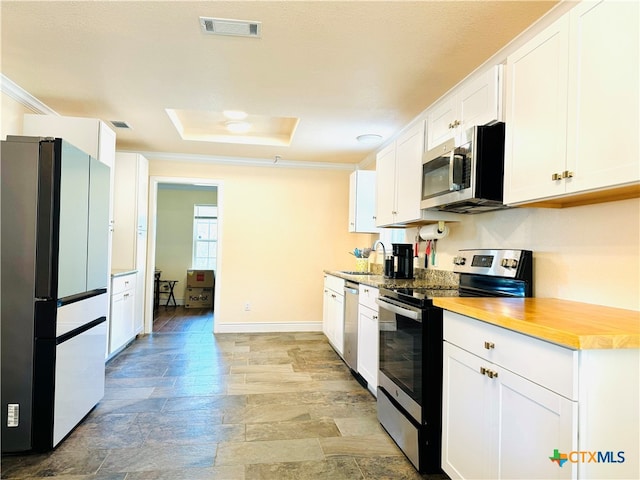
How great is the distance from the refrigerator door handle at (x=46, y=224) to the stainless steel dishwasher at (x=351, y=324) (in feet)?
7.24

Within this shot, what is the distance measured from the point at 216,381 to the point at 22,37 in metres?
2.78

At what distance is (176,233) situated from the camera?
7703mm

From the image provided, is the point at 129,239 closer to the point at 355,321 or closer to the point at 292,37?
the point at 355,321

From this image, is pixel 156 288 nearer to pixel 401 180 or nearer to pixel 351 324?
pixel 351 324

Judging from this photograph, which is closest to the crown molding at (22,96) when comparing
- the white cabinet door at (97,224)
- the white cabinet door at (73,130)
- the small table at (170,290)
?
the white cabinet door at (73,130)

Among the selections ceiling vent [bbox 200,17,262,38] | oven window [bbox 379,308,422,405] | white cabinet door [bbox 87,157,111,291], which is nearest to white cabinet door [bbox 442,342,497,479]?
oven window [bbox 379,308,422,405]

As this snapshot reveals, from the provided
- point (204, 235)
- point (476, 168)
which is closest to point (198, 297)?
point (204, 235)

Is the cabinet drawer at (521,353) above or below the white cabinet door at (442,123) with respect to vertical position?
below

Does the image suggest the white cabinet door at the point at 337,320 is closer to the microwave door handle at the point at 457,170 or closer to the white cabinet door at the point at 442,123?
the white cabinet door at the point at 442,123

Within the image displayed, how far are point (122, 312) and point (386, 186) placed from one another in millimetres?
3059

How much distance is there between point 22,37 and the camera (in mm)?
2256

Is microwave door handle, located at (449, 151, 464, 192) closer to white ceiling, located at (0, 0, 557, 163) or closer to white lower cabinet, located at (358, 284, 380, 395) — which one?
white ceiling, located at (0, 0, 557, 163)

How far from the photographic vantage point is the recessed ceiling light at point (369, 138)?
4047 mm

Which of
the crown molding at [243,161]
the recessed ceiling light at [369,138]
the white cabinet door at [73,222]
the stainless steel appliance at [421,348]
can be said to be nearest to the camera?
the stainless steel appliance at [421,348]
